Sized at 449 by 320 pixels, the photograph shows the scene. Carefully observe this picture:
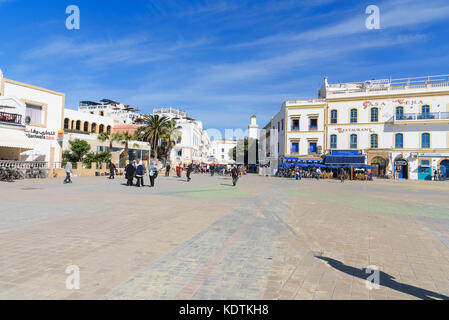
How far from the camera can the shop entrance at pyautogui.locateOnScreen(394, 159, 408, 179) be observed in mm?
36438

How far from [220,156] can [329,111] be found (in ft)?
255

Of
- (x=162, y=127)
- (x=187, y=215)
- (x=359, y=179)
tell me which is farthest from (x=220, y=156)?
(x=187, y=215)

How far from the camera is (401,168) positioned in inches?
1448

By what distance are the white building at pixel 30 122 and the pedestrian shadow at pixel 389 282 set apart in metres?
22.5

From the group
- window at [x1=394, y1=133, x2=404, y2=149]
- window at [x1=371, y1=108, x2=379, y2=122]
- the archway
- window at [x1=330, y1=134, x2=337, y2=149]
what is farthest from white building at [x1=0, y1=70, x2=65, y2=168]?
window at [x1=394, y1=133, x2=404, y2=149]

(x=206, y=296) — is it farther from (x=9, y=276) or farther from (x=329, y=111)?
(x=329, y=111)

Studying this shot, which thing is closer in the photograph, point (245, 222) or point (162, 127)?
point (245, 222)

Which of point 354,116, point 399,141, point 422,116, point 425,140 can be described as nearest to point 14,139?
point 354,116

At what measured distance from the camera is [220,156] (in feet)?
381

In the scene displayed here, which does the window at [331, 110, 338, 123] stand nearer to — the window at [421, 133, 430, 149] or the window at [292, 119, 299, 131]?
the window at [292, 119, 299, 131]

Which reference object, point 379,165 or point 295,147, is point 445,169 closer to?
point 379,165

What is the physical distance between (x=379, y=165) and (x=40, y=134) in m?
38.4

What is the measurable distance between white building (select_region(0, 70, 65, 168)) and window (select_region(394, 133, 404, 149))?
38.3 m

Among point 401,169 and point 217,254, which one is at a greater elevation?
point 401,169
